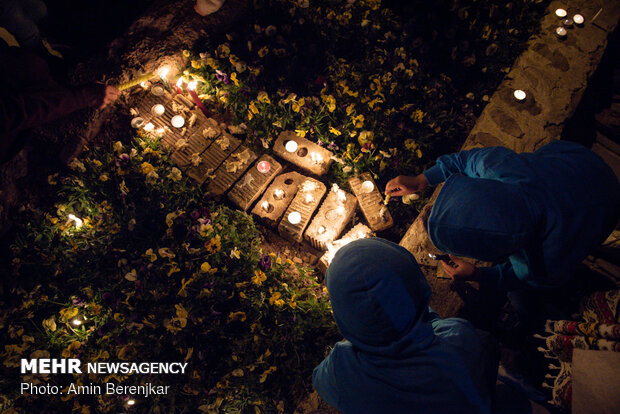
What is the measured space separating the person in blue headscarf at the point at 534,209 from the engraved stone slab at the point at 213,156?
8.63 ft

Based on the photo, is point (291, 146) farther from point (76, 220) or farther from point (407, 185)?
point (76, 220)

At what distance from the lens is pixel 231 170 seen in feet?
11.5

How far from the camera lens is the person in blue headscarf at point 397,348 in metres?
1.46

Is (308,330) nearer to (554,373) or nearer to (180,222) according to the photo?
(180,222)

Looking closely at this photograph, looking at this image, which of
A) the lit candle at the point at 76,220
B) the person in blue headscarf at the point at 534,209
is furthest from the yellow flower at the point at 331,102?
the lit candle at the point at 76,220

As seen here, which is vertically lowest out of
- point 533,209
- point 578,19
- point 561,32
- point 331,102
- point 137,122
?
point 137,122

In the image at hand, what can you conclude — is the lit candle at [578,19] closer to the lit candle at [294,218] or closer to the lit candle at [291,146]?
the lit candle at [291,146]

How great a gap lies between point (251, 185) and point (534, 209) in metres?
2.69

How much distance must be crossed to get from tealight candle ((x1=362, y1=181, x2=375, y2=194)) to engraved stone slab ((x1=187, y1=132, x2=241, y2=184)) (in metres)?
1.65

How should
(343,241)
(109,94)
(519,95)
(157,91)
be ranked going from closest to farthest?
(343,241) → (109,94) → (519,95) → (157,91)

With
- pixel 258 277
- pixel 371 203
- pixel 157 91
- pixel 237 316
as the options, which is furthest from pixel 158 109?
pixel 371 203

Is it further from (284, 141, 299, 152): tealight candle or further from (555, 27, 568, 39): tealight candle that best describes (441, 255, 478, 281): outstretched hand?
(555, 27, 568, 39): tealight candle

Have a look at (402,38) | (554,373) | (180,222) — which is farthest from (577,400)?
(402,38)

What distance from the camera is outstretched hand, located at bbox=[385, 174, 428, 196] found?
8.95ft
